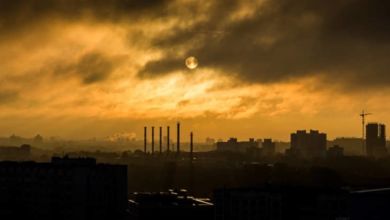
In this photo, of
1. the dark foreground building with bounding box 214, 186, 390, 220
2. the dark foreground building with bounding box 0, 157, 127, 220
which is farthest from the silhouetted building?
the dark foreground building with bounding box 214, 186, 390, 220

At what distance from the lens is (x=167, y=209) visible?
6481cm

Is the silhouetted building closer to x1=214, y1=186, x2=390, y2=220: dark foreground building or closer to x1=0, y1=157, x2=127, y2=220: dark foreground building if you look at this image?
x1=0, y1=157, x2=127, y2=220: dark foreground building

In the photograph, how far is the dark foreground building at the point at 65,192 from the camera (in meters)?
64.7

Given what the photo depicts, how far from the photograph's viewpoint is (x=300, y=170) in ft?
443

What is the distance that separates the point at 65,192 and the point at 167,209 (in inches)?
379

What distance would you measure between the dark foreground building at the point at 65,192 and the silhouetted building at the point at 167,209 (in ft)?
6.24

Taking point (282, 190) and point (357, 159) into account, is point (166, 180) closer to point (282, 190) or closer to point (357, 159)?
point (357, 159)

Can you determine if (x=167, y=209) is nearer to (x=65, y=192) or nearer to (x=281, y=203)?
(x=65, y=192)

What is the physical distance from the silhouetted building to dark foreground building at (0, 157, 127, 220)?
1903 millimetres

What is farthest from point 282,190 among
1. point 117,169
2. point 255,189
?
point 117,169

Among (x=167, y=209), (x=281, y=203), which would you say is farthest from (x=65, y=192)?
(x=281, y=203)

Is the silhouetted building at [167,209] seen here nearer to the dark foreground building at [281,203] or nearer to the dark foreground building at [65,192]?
the dark foreground building at [65,192]

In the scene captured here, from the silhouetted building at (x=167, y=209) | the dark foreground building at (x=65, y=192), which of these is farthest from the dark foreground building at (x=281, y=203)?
the dark foreground building at (x=65, y=192)

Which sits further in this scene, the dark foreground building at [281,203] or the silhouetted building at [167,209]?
the silhouetted building at [167,209]
